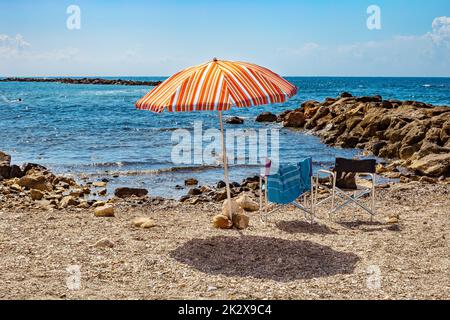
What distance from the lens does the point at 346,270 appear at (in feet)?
19.8

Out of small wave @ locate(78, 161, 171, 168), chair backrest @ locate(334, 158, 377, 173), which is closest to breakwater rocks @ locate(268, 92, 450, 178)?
chair backrest @ locate(334, 158, 377, 173)

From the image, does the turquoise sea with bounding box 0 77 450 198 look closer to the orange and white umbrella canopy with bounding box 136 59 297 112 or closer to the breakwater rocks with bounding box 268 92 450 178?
the breakwater rocks with bounding box 268 92 450 178

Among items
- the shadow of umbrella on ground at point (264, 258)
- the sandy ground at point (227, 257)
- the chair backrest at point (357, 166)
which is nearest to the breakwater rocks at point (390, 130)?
the chair backrest at point (357, 166)

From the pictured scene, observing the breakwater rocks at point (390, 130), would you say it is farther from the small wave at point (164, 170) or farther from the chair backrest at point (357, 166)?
the chair backrest at point (357, 166)

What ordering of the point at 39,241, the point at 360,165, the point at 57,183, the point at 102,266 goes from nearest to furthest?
the point at 102,266, the point at 39,241, the point at 360,165, the point at 57,183

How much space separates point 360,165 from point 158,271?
12.0 feet

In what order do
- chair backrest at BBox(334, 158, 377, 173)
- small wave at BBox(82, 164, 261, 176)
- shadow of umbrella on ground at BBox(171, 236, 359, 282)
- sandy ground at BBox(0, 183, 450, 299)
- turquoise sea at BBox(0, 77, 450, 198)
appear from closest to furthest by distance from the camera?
sandy ground at BBox(0, 183, 450, 299) → shadow of umbrella on ground at BBox(171, 236, 359, 282) → chair backrest at BBox(334, 158, 377, 173) → turquoise sea at BBox(0, 77, 450, 198) → small wave at BBox(82, 164, 261, 176)

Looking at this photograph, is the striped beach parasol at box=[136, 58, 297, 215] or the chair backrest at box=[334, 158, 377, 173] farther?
the chair backrest at box=[334, 158, 377, 173]

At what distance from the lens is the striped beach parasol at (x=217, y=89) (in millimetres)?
6312

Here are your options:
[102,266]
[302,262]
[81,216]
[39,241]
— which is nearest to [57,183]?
[81,216]

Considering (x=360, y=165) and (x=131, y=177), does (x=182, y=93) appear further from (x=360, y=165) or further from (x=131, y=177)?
(x=131, y=177)

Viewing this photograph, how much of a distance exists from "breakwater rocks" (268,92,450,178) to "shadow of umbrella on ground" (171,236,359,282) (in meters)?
7.80

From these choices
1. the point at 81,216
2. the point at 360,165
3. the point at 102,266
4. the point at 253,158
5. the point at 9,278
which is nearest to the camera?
the point at 9,278

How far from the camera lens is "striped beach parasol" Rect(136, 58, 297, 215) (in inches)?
249
